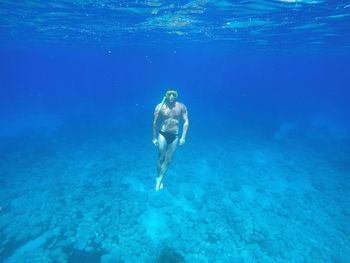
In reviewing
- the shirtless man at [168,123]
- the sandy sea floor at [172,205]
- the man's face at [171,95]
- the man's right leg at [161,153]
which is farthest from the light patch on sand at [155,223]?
the man's face at [171,95]

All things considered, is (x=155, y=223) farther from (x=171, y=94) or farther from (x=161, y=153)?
(x=171, y=94)

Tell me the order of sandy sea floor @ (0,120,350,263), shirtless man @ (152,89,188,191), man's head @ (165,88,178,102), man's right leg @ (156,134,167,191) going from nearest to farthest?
sandy sea floor @ (0,120,350,263), man's head @ (165,88,178,102), shirtless man @ (152,89,188,191), man's right leg @ (156,134,167,191)

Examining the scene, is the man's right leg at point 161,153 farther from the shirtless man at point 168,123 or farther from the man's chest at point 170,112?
the man's chest at point 170,112

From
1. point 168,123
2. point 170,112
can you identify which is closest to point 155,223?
point 168,123

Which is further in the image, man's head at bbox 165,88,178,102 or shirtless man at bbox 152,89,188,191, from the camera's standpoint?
shirtless man at bbox 152,89,188,191

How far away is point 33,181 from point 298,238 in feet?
37.6

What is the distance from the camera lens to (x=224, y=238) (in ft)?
28.6

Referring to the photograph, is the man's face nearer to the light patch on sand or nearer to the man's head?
the man's head

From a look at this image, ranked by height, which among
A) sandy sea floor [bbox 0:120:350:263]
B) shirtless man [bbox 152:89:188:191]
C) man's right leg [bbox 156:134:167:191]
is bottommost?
sandy sea floor [bbox 0:120:350:263]

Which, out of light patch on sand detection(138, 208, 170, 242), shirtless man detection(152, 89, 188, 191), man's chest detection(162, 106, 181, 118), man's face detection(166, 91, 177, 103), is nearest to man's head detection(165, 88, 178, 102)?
man's face detection(166, 91, 177, 103)

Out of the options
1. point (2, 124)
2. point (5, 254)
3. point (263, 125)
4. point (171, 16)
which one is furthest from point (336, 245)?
point (2, 124)

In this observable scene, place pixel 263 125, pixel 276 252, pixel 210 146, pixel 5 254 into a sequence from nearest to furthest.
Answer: pixel 5 254
pixel 276 252
pixel 210 146
pixel 263 125

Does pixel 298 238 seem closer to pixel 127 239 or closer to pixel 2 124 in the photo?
pixel 127 239

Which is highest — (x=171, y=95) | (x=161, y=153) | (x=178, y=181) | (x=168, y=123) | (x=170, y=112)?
(x=171, y=95)
